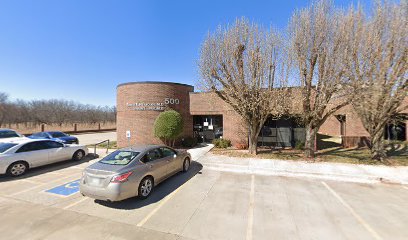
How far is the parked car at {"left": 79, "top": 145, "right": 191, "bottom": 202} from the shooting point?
Answer: 4.92m

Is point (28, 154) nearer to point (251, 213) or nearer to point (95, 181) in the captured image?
point (95, 181)

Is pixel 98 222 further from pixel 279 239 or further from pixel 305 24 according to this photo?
pixel 305 24

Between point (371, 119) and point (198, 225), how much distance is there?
10973 mm

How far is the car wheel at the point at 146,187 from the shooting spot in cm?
556

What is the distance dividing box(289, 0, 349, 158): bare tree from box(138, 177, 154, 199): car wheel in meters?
8.85

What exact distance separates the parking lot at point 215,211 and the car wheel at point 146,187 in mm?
201

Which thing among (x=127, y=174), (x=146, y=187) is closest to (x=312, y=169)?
(x=146, y=187)

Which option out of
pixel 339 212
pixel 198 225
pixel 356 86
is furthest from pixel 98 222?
pixel 356 86

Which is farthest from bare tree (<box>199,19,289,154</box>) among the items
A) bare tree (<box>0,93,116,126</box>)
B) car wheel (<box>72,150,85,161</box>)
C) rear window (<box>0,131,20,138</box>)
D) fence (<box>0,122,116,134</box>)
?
bare tree (<box>0,93,116,126</box>)

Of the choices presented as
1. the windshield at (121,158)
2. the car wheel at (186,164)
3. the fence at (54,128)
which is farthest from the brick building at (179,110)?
the fence at (54,128)

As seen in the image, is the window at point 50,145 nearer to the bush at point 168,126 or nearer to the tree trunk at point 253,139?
the bush at point 168,126

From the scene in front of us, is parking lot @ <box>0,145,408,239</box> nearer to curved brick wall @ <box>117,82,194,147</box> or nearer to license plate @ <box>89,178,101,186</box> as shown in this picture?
license plate @ <box>89,178,101,186</box>

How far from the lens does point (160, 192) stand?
614 centimetres

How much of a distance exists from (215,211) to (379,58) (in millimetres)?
10337
